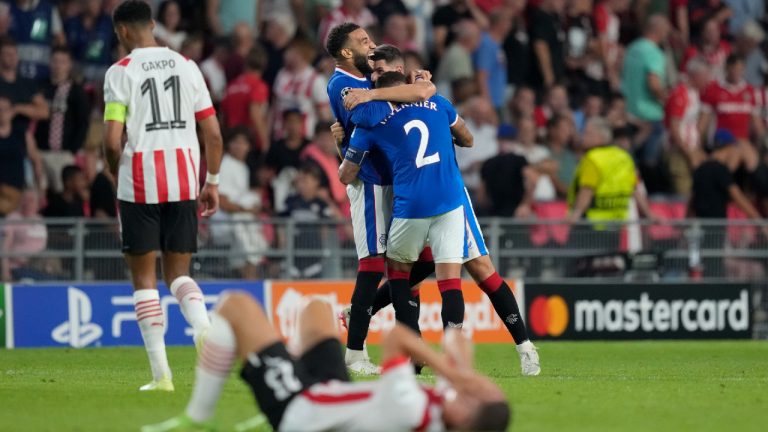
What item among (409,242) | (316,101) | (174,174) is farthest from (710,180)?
(174,174)

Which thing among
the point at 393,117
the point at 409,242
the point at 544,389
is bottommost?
the point at 544,389

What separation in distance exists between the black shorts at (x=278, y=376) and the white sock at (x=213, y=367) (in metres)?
0.26

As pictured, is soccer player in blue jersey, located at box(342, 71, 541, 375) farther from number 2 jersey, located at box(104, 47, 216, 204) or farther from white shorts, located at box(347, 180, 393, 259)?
number 2 jersey, located at box(104, 47, 216, 204)

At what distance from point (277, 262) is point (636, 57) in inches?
289

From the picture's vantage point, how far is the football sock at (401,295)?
1155 cm

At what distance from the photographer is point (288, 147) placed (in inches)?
772

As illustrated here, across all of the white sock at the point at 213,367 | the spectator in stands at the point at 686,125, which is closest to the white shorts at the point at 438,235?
the white sock at the point at 213,367

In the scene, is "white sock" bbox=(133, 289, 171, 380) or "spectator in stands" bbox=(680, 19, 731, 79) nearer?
"white sock" bbox=(133, 289, 171, 380)

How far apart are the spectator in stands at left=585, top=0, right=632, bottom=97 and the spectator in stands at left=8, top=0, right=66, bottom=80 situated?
808 cm

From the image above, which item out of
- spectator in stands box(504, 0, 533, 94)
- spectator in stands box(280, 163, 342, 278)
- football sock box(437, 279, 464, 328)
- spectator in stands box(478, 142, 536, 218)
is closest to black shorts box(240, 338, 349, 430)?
football sock box(437, 279, 464, 328)

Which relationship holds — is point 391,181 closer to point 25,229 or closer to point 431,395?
point 431,395

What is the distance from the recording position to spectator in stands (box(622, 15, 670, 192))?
22.6 metres

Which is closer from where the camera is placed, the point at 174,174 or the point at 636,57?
the point at 174,174

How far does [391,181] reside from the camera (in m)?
11.8
